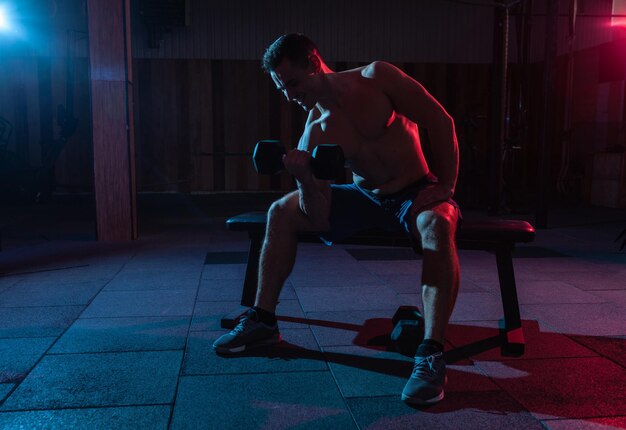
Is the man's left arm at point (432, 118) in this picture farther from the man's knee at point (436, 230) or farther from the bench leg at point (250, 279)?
the bench leg at point (250, 279)

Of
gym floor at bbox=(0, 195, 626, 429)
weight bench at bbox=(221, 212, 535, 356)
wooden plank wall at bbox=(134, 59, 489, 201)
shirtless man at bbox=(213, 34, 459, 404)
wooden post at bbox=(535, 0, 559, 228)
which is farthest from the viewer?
wooden plank wall at bbox=(134, 59, 489, 201)

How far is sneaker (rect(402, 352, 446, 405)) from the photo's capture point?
1.75 metres

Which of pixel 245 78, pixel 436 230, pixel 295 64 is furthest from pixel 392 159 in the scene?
pixel 245 78

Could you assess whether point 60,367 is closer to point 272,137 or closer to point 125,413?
point 125,413

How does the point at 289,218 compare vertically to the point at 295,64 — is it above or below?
below

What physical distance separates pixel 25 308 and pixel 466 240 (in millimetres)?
2117

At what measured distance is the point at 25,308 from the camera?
9.38 ft

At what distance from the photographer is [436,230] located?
1980 millimetres

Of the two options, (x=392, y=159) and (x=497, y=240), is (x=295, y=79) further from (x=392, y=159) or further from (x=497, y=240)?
(x=497, y=240)

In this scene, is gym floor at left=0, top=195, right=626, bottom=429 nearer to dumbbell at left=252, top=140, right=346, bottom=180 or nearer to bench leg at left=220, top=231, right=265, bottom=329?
bench leg at left=220, top=231, right=265, bottom=329

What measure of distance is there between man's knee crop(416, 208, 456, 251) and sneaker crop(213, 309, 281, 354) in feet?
2.33

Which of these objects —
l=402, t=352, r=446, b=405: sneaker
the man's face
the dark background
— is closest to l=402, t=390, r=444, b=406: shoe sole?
l=402, t=352, r=446, b=405: sneaker

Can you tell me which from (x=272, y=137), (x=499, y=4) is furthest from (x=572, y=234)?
(x=272, y=137)

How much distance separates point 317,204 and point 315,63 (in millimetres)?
530
